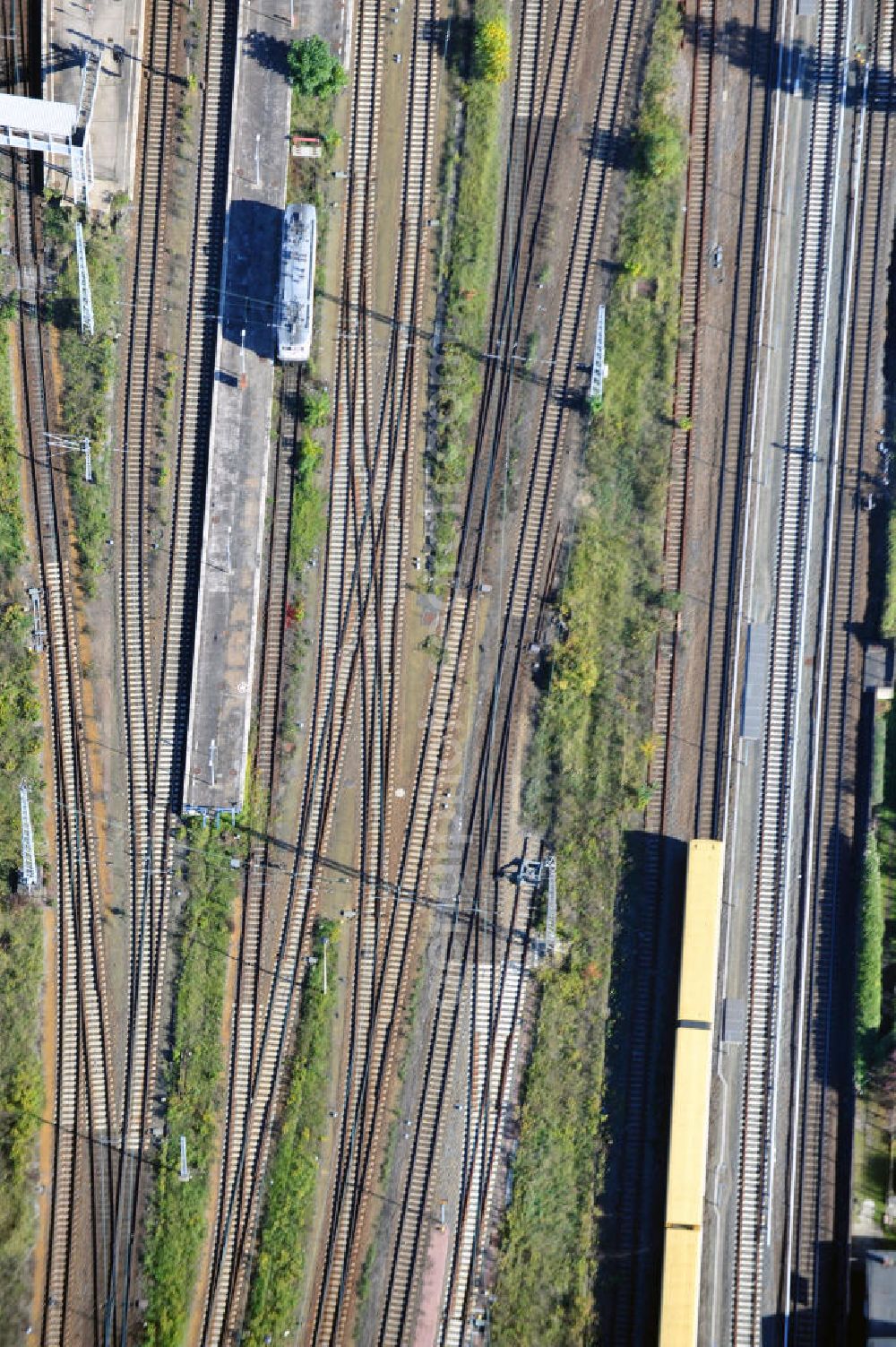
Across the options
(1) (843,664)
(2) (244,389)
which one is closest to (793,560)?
(1) (843,664)

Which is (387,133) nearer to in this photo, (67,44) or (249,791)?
(67,44)

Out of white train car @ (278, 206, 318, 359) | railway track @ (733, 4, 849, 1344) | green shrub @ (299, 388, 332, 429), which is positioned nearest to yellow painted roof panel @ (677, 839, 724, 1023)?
railway track @ (733, 4, 849, 1344)

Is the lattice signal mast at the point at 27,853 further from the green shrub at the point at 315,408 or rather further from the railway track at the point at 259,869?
the green shrub at the point at 315,408

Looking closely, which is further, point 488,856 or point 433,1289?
point 488,856

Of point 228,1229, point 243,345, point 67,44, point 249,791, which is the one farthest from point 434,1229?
point 67,44

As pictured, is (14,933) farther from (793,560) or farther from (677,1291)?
(793,560)

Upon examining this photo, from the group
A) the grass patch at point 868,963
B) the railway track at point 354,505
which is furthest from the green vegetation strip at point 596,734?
the grass patch at point 868,963

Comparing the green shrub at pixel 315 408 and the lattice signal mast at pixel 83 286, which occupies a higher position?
the lattice signal mast at pixel 83 286
